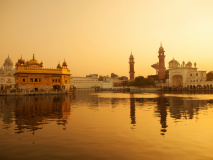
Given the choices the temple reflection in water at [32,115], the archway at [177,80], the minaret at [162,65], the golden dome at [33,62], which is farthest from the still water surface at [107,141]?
the minaret at [162,65]

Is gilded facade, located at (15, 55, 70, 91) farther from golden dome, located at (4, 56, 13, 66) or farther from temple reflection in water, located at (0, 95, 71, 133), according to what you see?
golden dome, located at (4, 56, 13, 66)

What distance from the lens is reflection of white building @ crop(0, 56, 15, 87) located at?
333 ft

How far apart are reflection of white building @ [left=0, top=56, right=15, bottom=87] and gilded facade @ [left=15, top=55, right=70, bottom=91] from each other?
4403 cm

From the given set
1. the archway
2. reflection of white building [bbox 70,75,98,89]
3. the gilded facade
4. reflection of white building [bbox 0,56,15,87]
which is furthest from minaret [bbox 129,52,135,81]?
the gilded facade

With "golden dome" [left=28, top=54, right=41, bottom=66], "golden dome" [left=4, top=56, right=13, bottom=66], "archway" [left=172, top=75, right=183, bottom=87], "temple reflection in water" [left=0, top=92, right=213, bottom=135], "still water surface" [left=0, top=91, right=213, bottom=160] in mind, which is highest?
"golden dome" [left=4, top=56, right=13, bottom=66]

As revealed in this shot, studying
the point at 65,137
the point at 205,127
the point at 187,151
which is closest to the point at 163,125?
the point at 205,127

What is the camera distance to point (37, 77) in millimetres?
57906

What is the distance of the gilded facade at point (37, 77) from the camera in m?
56.1

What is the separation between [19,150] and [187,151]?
19.5ft

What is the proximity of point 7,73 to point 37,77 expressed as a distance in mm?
60940

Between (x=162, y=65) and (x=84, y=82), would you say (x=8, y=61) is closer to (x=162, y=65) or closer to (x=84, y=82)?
(x=84, y=82)

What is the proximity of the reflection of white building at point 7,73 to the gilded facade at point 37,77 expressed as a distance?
4403cm

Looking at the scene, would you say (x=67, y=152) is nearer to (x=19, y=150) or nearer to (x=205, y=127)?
(x=19, y=150)

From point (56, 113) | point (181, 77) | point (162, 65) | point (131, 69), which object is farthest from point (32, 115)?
point (131, 69)
